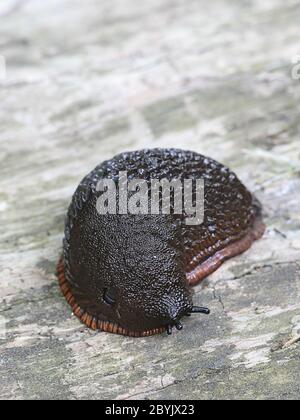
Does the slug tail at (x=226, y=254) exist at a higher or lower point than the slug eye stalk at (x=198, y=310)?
lower

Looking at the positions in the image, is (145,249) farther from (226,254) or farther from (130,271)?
(226,254)

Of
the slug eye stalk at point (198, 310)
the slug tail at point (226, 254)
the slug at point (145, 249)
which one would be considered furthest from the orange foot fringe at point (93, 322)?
the slug tail at point (226, 254)

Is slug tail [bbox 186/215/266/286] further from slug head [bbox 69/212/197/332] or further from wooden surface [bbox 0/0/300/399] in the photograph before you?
slug head [bbox 69/212/197/332]

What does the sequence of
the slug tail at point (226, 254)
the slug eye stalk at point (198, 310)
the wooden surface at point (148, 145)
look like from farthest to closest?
the slug tail at point (226, 254), the slug eye stalk at point (198, 310), the wooden surface at point (148, 145)

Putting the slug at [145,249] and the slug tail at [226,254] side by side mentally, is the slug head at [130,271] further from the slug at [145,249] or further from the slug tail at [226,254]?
the slug tail at [226,254]

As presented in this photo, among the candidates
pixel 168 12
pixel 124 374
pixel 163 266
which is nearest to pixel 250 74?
pixel 168 12

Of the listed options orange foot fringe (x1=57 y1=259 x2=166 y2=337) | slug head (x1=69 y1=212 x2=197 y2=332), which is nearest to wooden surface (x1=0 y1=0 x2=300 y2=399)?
orange foot fringe (x1=57 y1=259 x2=166 y2=337)

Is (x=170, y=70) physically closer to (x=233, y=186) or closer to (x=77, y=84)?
(x=77, y=84)

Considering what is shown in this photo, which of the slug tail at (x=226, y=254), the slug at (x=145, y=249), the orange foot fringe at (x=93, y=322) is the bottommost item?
the slug tail at (x=226, y=254)

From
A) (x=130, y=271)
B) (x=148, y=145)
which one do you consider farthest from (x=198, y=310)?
(x=148, y=145)
